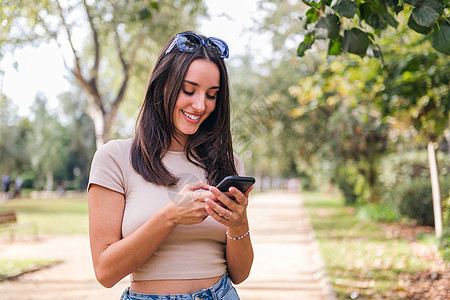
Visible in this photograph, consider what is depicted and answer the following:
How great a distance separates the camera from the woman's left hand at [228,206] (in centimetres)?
154

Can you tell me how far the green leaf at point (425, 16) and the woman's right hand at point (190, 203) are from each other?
1265mm

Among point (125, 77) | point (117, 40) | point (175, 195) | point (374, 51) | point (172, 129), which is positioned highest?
point (117, 40)

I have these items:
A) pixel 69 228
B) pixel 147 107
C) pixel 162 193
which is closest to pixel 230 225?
pixel 162 193

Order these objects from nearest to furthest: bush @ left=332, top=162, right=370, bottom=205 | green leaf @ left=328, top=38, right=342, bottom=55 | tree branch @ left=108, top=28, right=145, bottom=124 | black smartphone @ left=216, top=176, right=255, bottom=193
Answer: black smartphone @ left=216, top=176, right=255, bottom=193, green leaf @ left=328, top=38, right=342, bottom=55, tree branch @ left=108, top=28, right=145, bottom=124, bush @ left=332, top=162, right=370, bottom=205

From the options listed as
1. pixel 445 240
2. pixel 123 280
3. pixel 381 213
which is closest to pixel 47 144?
pixel 381 213

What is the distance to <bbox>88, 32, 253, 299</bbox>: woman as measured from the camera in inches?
63.4

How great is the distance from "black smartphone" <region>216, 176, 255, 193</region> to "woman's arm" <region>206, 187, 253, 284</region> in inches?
1.1

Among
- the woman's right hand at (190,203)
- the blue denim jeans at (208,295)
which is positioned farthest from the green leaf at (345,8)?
the blue denim jeans at (208,295)

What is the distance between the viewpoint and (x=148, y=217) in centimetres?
173

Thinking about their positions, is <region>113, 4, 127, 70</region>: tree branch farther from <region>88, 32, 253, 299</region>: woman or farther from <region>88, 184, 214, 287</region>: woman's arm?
<region>88, 184, 214, 287</region>: woman's arm

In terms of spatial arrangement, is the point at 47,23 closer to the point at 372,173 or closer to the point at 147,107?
the point at 147,107

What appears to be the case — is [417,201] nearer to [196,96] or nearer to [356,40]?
[356,40]

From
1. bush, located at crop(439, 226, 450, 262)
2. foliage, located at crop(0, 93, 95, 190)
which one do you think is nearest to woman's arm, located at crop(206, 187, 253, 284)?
bush, located at crop(439, 226, 450, 262)

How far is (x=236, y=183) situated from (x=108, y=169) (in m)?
0.53
